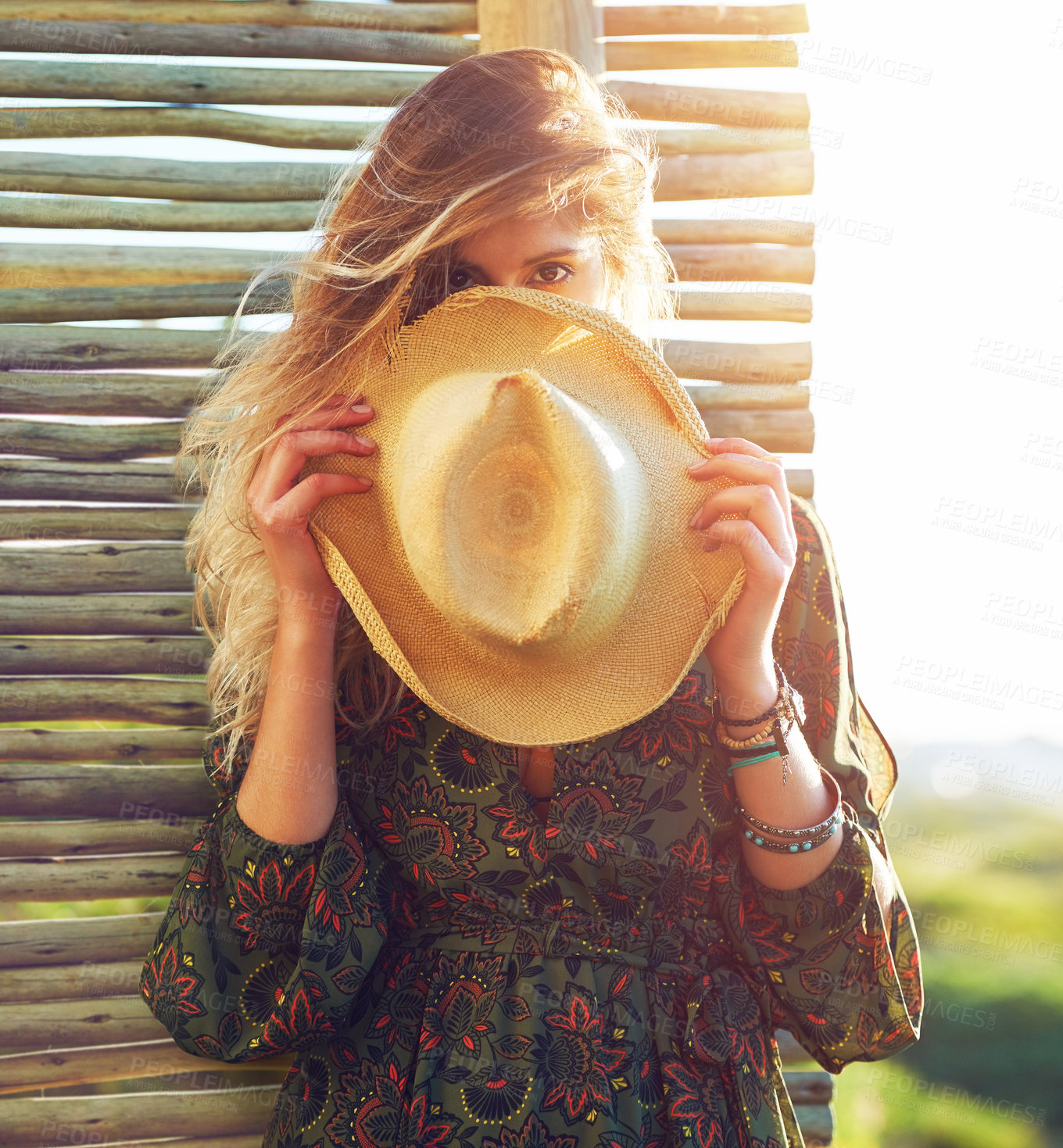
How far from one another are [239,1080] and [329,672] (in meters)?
1.30

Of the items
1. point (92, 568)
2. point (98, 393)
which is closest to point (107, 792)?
point (92, 568)

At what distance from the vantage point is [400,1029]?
1.42 metres

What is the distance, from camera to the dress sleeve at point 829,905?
54.6 inches

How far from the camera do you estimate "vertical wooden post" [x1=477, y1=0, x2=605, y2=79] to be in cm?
208

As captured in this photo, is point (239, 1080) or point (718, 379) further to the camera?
point (718, 379)

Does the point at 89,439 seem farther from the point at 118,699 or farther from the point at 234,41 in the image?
the point at 234,41

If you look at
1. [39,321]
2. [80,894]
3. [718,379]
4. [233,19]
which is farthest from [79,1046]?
[233,19]

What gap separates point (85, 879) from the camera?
210cm

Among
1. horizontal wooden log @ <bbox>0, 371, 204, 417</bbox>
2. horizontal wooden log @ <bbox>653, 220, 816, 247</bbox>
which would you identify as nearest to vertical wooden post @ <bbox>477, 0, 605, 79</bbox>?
horizontal wooden log @ <bbox>653, 220, 816, 247</bbox>

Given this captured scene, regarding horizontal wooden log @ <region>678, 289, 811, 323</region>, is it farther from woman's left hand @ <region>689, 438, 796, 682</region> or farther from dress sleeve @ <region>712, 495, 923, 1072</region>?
woman's left hand @ <region>689, 438, 796, 682</region>

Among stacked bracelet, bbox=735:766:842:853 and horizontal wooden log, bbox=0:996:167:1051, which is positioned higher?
stacked bracelet, bbox=735:766:842:853

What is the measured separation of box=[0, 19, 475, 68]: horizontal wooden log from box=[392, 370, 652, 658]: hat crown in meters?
1.37

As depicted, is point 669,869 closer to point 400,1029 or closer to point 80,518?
point 400,1029

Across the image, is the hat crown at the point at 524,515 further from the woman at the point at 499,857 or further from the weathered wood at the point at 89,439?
the weathered wood at the point at 89,439
